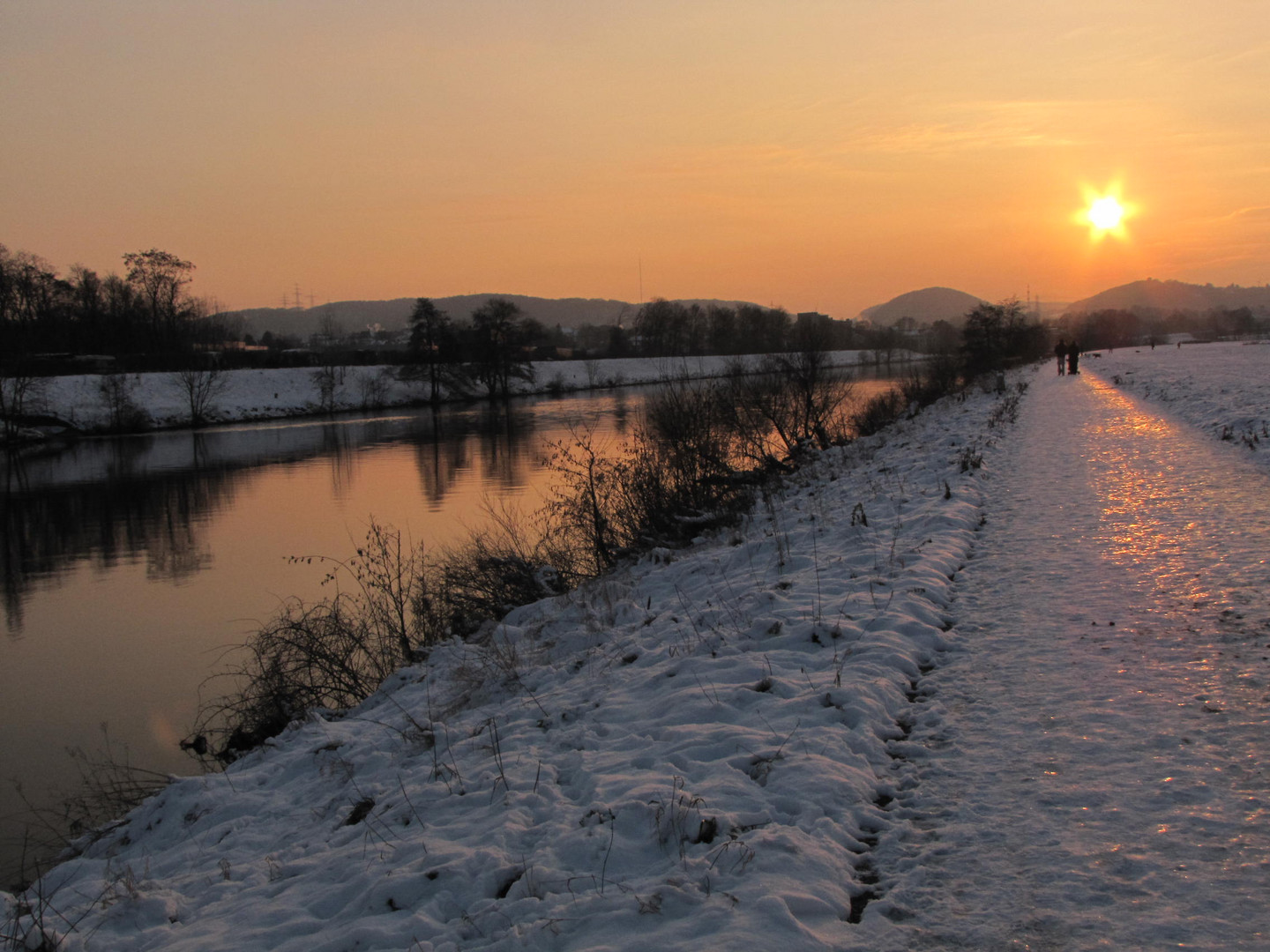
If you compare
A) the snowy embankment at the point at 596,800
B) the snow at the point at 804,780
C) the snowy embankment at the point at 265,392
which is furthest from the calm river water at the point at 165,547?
the snowy embankment at the point at 265,392

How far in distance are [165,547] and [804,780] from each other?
21250 mm

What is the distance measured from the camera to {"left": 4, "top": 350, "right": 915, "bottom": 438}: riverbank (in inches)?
2194

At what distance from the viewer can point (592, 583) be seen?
1195 cm

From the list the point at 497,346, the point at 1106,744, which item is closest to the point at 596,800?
the point at 1106,744

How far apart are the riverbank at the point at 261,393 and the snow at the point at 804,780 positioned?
129 ft

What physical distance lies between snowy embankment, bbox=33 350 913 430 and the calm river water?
12163 mm

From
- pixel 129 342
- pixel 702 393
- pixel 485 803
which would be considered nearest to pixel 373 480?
pixel 702 393

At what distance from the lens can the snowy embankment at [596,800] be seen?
12.1 ft

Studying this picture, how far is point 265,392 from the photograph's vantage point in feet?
228

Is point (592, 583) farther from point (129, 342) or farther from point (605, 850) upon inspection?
point (129, 342)

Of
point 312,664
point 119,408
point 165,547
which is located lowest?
point 165,547

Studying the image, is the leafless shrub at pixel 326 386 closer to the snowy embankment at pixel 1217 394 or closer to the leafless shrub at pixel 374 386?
the leafless shrub at pixel 374 386

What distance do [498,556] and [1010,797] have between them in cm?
1064

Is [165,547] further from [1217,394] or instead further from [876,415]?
[1217,394]
